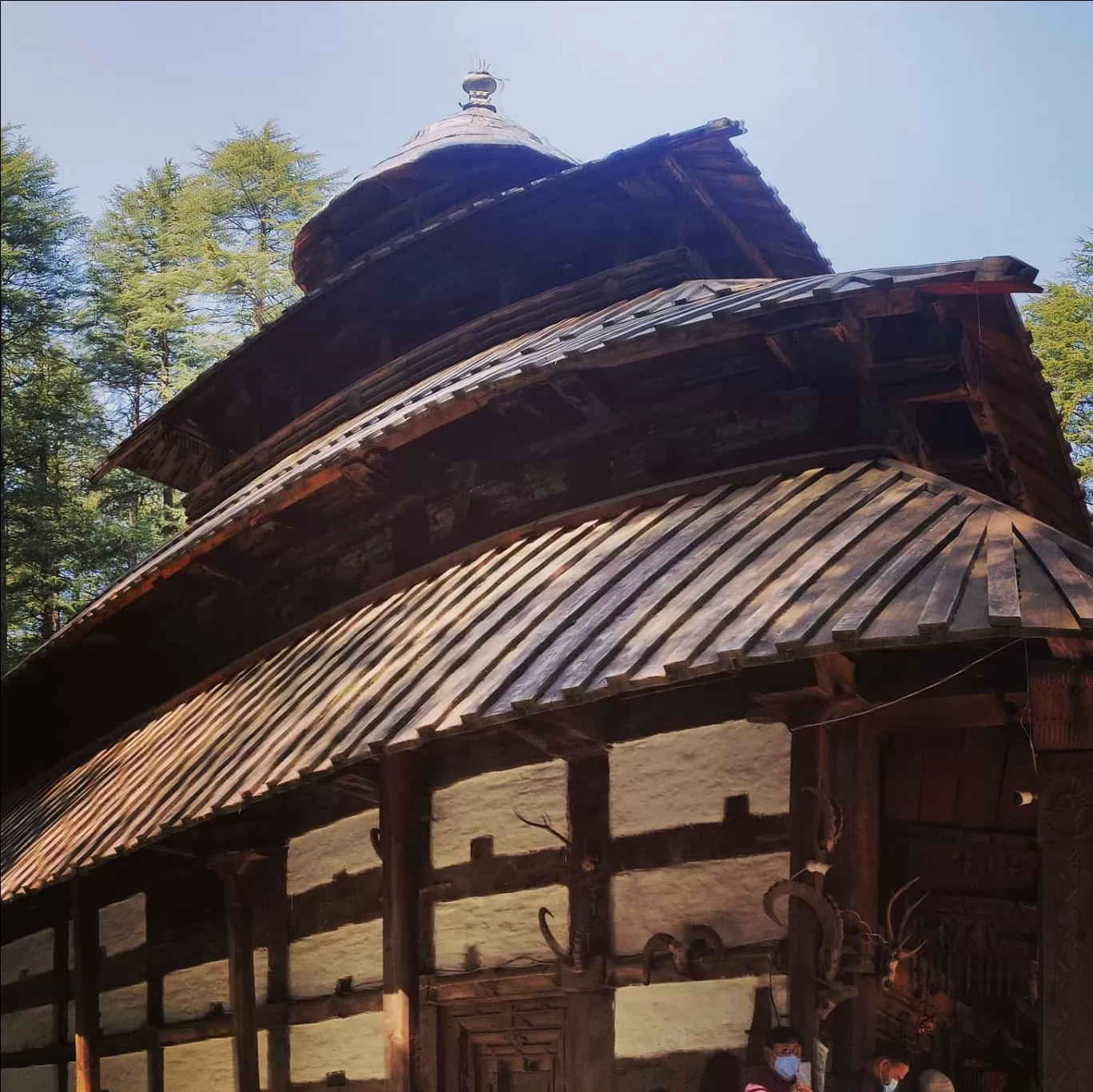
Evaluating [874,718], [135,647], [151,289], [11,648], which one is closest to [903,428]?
[874,718]

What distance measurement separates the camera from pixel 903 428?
6.59 metres

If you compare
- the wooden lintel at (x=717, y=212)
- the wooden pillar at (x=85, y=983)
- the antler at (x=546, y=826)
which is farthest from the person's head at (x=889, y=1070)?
the wooden pillar at (x=85, y=983)

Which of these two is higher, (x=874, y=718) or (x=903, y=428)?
(x=903, y=428)

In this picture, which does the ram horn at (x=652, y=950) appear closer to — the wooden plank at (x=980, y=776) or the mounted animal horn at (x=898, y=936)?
the mounted animal horn at (x=898, y=936)

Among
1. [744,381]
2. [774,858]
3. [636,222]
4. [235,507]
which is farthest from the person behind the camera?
[636,222]

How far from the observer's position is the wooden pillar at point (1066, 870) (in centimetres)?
459

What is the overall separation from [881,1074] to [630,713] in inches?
72.9

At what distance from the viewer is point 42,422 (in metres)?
22.4

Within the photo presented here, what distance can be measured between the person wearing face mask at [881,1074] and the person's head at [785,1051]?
0.75ft

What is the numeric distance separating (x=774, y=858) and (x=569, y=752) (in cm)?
116

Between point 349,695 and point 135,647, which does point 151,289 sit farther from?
point 349,695

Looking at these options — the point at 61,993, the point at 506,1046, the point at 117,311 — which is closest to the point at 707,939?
the point at 506,1046

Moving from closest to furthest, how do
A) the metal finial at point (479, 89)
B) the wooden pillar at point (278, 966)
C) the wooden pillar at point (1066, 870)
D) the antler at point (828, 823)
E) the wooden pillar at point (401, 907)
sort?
the wooden pillar at point (1066, 870) → the antler at point (828, 823) → the wooden pillar at point (401, 907) → the wooden pillar at point (278, 966) → the metal finial at point (479, 89)

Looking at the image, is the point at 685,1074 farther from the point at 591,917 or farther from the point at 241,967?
the point at 241,967
